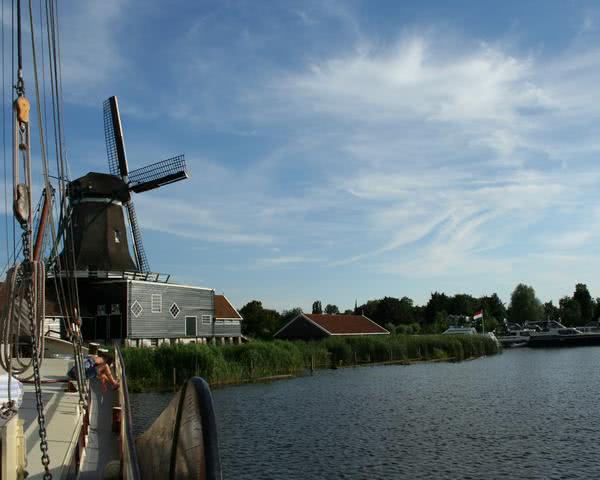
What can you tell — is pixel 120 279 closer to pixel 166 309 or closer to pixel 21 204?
pixel 166 309

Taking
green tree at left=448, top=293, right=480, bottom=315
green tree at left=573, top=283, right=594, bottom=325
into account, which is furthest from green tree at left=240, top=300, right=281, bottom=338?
green tree at left=573, top=283, right=594, bottom=325

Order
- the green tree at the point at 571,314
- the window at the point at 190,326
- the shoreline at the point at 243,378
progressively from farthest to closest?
the green tree at the point at 571,314 → the window at the point at 190,326 → the shoreline at the point at 243,378

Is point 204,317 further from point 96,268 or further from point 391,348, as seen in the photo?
point 391,348

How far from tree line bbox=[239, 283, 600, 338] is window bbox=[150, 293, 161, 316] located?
42.6 m

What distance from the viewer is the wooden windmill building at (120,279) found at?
36.5 meters

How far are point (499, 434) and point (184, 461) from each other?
16125 millimetres

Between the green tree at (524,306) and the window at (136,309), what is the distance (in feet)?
314

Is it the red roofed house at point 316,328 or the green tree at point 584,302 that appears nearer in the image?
the red roofed house at point 316,328

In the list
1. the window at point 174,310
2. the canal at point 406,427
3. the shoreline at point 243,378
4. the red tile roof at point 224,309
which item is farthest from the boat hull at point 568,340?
the window at point 174,310

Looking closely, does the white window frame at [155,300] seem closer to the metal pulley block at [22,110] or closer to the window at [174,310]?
the window at [174,310]

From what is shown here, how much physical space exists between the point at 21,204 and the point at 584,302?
12279 cm

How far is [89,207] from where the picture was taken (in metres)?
38.6

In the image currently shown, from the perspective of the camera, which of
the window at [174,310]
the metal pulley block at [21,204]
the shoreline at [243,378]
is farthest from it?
the window at [174,310]

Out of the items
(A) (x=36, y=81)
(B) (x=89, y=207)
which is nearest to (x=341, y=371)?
(B) (x=89, y=207)
